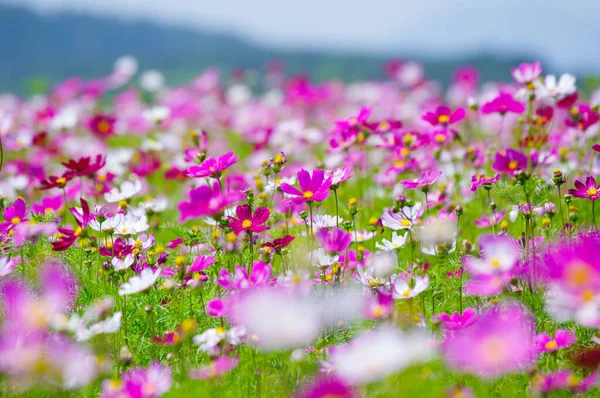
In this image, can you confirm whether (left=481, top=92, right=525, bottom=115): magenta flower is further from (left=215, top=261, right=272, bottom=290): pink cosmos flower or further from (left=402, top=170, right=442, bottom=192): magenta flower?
(left=215, top=261, right=272, bottom=290): pink cosmos flower

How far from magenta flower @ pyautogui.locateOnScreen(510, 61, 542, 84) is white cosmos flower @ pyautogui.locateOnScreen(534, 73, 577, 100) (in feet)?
0.22

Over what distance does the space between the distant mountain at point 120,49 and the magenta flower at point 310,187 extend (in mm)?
16473

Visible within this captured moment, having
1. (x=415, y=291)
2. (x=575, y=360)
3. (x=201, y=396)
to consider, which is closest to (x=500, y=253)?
(x=415, y=291)

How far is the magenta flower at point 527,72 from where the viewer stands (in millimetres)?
2074

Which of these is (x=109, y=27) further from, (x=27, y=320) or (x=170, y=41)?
(x=27, y=320)

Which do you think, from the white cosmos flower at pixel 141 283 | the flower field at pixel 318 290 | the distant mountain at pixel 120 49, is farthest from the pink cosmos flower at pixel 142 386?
the distant mountain at pixel 120 49

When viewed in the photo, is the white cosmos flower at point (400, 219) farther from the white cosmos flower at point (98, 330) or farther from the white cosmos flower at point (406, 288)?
the white cosmos flower at point (98, 330)

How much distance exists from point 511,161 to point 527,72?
64 cm

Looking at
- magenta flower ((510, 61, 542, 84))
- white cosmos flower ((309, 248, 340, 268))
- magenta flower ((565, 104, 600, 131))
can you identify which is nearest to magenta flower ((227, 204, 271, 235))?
white cosmos flower ((309, 248, 340, 268))

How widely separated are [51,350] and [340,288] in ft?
2.52

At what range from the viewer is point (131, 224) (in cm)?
177

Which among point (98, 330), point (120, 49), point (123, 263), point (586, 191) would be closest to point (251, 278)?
point (98, 330)

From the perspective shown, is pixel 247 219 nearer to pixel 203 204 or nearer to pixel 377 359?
pixel 203 204

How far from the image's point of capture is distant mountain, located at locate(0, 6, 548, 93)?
20281 millimetres
